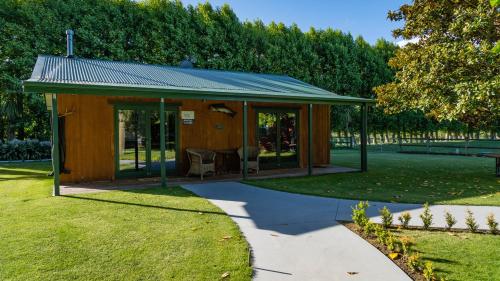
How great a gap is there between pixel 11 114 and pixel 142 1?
8.79 metres

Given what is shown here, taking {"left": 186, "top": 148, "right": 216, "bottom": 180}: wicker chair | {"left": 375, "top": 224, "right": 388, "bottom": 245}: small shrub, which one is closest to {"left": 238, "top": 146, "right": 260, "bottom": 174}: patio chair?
{"left": 186, "top": 148, "right": 216, "bottom": 180}: wicker chair

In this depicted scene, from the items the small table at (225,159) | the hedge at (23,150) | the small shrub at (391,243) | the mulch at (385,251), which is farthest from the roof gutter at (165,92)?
the hedge at (23,150)

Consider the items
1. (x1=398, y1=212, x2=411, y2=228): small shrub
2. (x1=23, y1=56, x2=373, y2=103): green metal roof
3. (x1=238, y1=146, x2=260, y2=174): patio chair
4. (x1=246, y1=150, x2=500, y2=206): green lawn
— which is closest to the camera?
(x1=398, y1=212, x2=411, y2=228): small shrub

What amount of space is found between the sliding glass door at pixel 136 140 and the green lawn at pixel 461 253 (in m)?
7.26

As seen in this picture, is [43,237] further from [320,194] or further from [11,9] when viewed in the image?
[11,9]

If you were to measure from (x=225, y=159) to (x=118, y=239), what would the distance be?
714 centimetres

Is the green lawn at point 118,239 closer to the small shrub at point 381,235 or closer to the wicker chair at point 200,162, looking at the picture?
the small shrub at point 381,235

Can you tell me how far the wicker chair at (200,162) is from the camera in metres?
9.98

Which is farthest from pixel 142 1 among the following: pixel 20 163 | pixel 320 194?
pixel 320 194

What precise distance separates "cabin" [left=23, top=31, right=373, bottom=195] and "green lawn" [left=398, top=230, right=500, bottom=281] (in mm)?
5774

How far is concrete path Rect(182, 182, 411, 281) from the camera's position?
3512 millimetres

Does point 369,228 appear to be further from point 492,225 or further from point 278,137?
point 278,137

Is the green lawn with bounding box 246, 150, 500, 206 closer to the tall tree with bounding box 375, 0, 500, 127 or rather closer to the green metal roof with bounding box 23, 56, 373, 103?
the tall tree with bounding box 375, 0, 500, 127

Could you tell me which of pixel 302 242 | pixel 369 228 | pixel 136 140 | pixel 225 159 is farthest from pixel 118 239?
pixel 225 159
